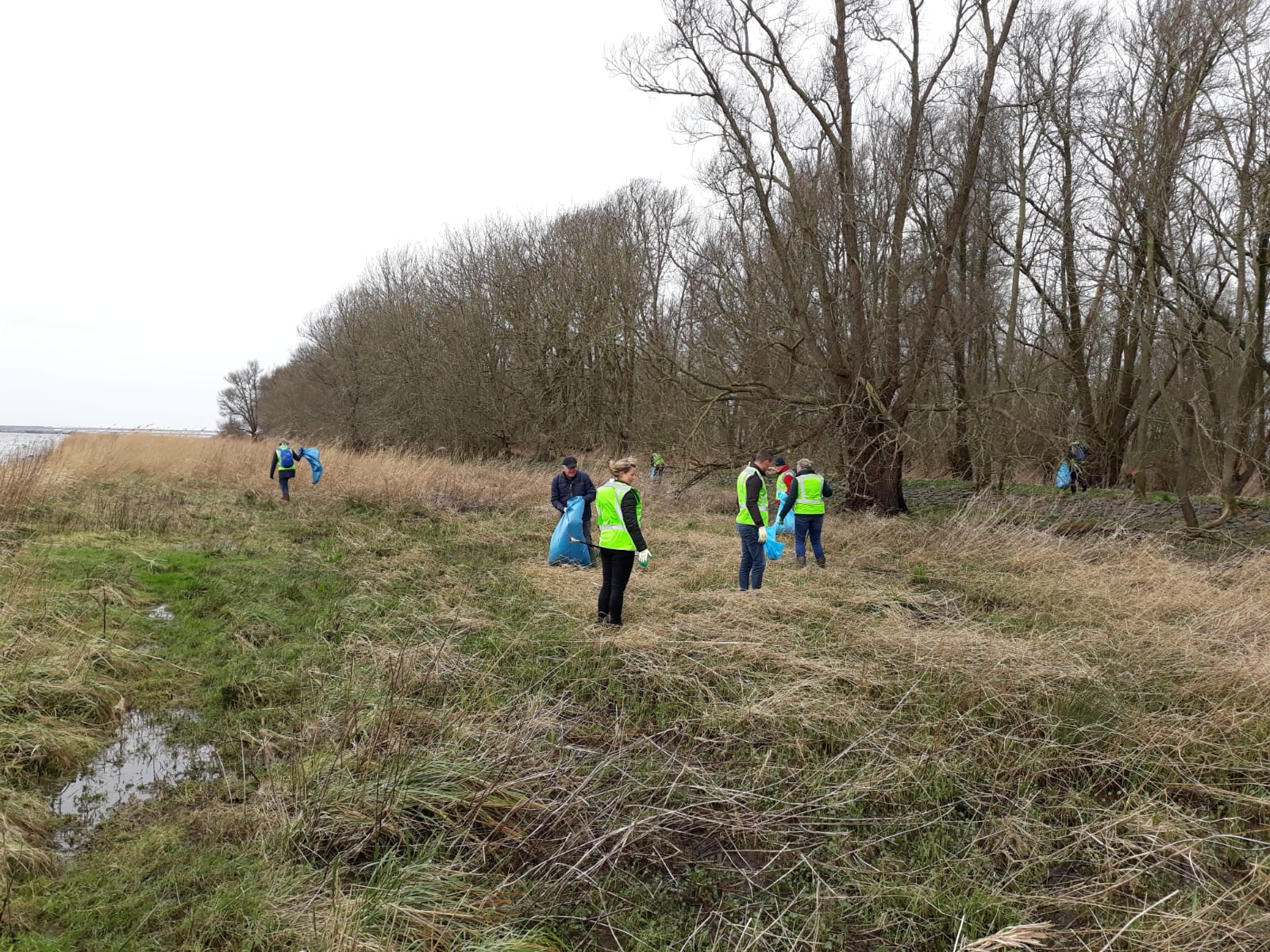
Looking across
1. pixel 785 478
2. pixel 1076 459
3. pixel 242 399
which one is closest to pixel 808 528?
pixel 785 478

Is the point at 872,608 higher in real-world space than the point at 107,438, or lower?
lower

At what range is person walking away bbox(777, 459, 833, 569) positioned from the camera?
9.38 metres

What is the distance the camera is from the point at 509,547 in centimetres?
1084

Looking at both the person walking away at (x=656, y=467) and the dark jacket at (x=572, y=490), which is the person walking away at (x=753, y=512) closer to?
the dark jacket at (x=572, y=490)

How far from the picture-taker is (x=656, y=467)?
20.6m

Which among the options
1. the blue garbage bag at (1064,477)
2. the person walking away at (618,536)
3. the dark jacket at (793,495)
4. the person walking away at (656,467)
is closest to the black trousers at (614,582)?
Answer: the person walking away at (618,536)

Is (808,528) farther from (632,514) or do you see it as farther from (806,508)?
(632,514)

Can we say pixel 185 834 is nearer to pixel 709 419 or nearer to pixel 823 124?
pixel 709 419

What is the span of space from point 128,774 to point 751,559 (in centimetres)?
561

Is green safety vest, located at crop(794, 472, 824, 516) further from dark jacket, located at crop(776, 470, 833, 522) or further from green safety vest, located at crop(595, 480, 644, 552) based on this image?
green safety vest, located at crop(595, 480, 644, 552)

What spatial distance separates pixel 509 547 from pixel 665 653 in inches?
222

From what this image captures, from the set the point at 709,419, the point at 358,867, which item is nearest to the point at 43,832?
the point at 358,867

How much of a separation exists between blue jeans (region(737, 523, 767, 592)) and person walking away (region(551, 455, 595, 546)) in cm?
229

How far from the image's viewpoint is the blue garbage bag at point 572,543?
9.40m
